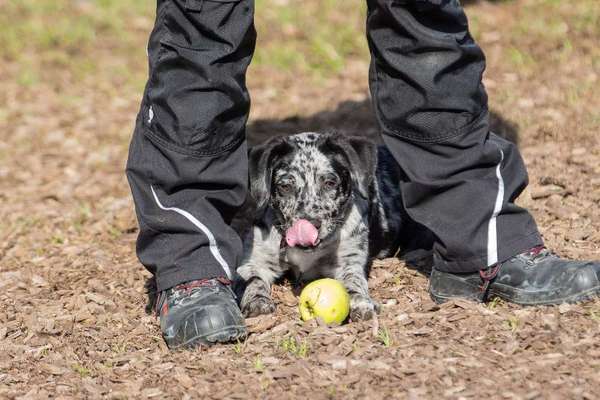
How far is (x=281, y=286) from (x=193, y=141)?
4.37ft

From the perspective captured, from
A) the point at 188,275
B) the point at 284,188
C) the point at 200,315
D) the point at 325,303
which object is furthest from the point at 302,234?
the point at 200,315

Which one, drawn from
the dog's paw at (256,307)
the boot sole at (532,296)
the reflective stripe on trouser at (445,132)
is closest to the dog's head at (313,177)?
the dog's paw at (256,307)

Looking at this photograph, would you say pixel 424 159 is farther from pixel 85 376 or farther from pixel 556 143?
pixel 556 143

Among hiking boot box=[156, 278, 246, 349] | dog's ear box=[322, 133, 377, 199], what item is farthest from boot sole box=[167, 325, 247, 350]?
dog's ear box=[322, 133, 377, 199]

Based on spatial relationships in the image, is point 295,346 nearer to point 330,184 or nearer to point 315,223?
point 315,223

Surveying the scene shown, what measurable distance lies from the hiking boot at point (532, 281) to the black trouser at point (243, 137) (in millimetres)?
63

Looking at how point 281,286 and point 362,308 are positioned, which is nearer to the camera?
point 362,308

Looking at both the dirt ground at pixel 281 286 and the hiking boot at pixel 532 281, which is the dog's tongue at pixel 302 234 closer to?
the dirt ground at pixel 281 286

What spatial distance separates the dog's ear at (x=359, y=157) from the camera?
17.1ft

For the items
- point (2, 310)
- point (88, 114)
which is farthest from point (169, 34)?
point (88, 114)

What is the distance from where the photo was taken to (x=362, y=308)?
15.6 ft

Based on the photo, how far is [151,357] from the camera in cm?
441

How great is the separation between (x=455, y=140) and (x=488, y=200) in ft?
1.07

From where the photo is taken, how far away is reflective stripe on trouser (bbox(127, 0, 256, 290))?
4270 millimetres
